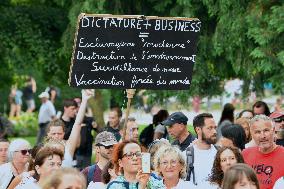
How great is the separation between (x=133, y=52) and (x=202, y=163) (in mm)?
1646

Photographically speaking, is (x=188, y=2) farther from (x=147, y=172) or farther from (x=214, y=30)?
(x=147, y=172)

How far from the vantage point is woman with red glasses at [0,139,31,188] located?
10516 millimetres

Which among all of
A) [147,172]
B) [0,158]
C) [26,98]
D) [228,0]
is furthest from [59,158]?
[26,98]

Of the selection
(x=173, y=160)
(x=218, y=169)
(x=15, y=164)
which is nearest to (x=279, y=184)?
(x=218, y=169)

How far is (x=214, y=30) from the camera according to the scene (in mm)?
15188

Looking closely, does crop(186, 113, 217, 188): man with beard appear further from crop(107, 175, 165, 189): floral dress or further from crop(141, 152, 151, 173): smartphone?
crop(141, 152, 151, 173): smartphone

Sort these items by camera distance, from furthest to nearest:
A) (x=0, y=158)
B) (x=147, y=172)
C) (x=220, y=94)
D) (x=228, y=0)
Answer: (x=220, y=94), (x=228, y=0), (x=0, y=158), (x=147, y=172)

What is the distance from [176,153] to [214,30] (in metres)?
5.97

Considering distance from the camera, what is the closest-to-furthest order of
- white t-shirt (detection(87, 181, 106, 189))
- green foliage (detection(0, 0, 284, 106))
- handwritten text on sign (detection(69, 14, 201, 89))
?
white t-shirt (detection(87, 181, 106, 189))
handwritten text on sign (detection(69, 14, 201, 89))
green foliage (detection(0, 0, 284, 106))

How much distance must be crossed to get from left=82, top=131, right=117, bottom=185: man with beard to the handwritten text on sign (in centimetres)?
77

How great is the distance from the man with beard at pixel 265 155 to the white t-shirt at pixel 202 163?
1.81 ft

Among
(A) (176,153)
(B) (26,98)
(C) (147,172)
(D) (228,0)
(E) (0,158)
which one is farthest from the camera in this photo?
(B) (26,98)

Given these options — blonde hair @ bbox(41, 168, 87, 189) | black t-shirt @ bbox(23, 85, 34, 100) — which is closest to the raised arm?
blonde hair @ bbox(41, 168, 87, 189)

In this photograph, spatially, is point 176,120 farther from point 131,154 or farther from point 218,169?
point 131,154
